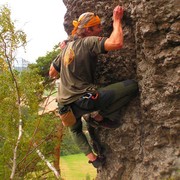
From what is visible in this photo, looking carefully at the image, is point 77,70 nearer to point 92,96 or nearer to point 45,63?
point 92,96

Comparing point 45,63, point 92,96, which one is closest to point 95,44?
point 92,96

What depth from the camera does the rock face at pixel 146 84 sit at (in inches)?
135

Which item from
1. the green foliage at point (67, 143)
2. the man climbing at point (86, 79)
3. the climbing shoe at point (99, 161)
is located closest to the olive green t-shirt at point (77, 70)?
the man climbing at point (86, 79)

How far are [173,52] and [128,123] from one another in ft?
5.00

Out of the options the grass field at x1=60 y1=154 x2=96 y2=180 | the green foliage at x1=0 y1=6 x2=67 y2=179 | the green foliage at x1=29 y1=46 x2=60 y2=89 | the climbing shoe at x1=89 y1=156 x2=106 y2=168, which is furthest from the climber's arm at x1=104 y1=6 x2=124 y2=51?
the grass field at x1=60 y1=154 x2=96 y2=180

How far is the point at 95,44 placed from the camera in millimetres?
3822

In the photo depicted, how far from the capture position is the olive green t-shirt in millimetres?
3998

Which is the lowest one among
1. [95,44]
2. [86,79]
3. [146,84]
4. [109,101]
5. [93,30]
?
[109,101]

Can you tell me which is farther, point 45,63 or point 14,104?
point 45,63

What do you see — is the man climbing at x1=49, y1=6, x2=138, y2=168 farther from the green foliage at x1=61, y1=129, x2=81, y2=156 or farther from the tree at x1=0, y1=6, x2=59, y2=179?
the green foliage at x1=61, y1=129, x2=81, y2=156

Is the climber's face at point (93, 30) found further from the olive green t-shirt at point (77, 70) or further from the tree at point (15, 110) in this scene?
the tree at point (15, 110)

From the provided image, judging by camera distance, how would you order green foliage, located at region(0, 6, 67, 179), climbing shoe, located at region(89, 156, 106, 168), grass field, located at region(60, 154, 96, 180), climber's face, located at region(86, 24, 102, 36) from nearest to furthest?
climber's face, located at region(86, 24, 102, 36) < climbing shoe, located at region(89, 156, 106, 168) < green foliage, located at region(0, 6, 67, 179) < grass field, located at region(60, 154, 96, 180)

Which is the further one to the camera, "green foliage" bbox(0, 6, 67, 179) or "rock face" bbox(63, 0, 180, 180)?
"green foliage" bbox(0, 6, 67, 179)

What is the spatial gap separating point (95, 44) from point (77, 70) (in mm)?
501
